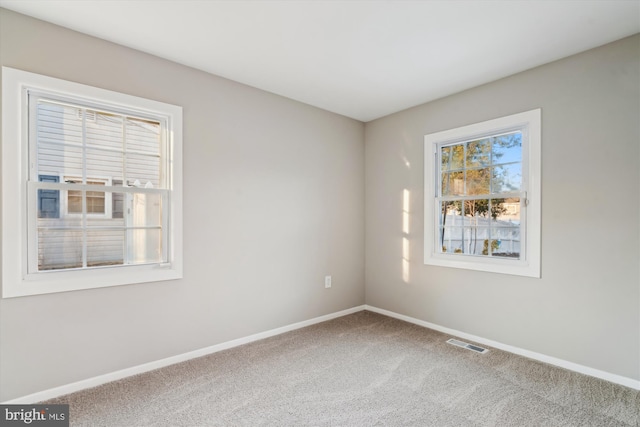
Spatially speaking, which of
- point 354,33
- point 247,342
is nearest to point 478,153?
point 354,33

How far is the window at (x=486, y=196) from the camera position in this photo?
278cm

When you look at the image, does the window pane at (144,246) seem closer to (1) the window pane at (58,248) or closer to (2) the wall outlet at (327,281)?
(1) the window pane at (58,248)

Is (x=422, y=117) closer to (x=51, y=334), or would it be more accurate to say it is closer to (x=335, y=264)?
(x=335, y=264)

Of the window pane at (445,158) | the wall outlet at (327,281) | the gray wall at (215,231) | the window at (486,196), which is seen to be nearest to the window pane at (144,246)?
the gray wall at (215,231)

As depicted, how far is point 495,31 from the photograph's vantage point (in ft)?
7.29

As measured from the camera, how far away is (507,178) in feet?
9.73

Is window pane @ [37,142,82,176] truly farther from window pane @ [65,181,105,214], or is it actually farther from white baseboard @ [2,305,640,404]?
white baseboard @ [2,305,640,404]

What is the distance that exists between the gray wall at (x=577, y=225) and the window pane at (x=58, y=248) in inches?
128

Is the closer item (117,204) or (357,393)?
(357,393)

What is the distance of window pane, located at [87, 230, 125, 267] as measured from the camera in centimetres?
236

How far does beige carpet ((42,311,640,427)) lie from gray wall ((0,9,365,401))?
0.30m

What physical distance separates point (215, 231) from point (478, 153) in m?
2.66

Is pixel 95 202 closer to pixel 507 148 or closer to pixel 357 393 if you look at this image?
pixel 357 393

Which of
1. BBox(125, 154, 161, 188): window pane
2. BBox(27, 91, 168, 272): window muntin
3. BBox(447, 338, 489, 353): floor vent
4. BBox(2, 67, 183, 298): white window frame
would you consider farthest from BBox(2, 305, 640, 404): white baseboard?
BBox(125, 154, 161, 188): window pane
